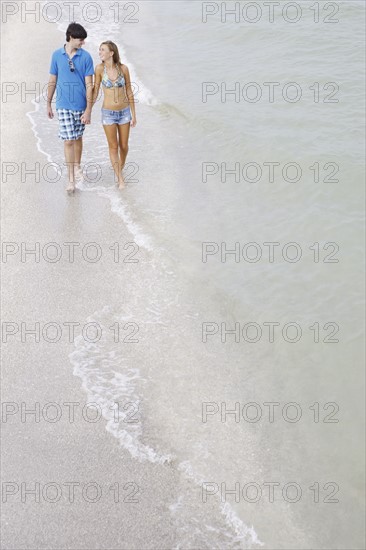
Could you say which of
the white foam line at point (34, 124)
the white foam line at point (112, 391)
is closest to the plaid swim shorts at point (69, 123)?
the white foam line at point (34, 124)

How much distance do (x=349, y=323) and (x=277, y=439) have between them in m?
1.54

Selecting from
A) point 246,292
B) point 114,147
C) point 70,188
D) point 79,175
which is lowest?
point 246,292

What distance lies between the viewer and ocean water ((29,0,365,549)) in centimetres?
503

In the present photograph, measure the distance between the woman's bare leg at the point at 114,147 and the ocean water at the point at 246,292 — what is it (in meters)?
0.18

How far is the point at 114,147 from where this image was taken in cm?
851

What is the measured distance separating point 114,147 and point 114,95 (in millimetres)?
642

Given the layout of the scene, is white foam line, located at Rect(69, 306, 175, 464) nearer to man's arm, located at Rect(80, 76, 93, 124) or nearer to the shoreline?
the shoreline

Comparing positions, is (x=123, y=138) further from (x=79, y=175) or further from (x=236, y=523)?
(x=236, y=523)

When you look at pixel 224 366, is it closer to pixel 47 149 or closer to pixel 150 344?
pixel 150 344

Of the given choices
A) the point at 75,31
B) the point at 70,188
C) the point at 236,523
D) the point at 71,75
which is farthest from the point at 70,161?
the point at 236,523

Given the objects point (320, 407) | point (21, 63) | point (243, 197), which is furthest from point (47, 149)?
point (320, 407)

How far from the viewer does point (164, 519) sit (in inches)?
184

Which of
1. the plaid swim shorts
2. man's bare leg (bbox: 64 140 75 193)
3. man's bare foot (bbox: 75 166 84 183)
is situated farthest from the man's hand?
man's bare foot (bbox: 75 166 84 183)

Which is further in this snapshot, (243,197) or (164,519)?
(243,197)
